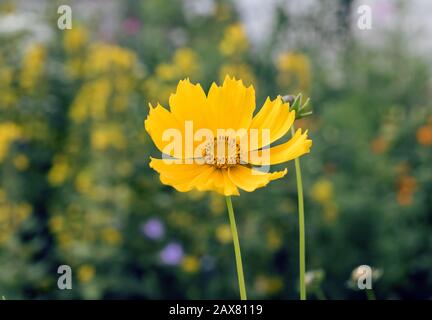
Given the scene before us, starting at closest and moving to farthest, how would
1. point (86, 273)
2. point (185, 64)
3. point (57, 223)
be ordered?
point (86, 273) < point (57, 223) < point (185, 64)

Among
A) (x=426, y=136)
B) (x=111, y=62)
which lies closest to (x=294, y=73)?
(x=426, y=136)

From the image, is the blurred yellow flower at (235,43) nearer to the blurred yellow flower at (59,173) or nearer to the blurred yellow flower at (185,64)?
the blurred yellow flower at (185,64)

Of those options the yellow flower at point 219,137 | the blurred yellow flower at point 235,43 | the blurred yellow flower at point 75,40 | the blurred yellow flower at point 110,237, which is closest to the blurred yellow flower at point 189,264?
the blurred yellow flower at point 110,237

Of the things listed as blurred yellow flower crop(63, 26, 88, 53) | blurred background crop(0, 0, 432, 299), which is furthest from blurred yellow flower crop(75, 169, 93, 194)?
blurred yellow flower crop(63, 26, 88, 53)

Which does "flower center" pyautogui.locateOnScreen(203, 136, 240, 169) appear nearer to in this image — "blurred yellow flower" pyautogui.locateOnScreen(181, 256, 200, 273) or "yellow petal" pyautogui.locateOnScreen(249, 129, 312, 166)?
"yellow petal" pyautogui.locateOnScreen(249, 129, 312, 166)

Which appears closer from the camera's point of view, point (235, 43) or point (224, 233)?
point (224, 233)

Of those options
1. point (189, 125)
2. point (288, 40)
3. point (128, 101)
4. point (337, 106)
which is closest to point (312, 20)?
point (288, 40)

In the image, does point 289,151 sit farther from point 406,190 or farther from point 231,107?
point 406,190
